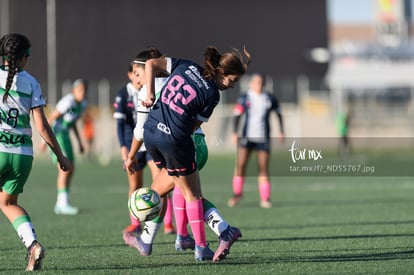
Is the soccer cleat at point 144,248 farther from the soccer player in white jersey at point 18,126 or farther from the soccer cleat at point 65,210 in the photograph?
the soccer cleat at point 65,210

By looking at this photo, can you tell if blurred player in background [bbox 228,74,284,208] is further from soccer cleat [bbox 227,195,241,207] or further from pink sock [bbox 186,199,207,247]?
pink sock [bbox 186,199,207,247]

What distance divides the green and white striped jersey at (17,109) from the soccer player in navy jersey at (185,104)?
1002 mm

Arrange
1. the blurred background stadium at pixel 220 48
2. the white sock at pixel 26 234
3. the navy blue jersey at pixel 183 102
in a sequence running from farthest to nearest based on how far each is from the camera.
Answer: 1. the blurred background stadium at pixel 220 48
2. the navy blue jersey at pixel 183 102
3. the white sock at pixel 26 234

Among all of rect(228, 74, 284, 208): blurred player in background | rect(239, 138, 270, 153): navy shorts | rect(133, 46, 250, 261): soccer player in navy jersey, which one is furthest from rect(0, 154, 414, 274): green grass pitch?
rect(239, 138, 270, 153): navy shorts

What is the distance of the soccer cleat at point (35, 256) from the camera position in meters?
7.01

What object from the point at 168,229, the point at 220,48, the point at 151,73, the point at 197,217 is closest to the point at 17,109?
the point at 151,73

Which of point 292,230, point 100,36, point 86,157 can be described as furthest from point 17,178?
point 100,36

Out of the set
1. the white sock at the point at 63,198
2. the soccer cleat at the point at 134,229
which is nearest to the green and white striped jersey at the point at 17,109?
the soccer cleat at the point at 134,229

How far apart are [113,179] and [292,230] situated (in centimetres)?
1265

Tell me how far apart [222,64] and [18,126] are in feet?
6.05

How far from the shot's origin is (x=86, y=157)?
33.1 m

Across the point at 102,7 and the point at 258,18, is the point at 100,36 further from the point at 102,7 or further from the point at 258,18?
the point at 258,18

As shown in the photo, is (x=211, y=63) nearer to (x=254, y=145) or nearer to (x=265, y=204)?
(x=265, y=204)

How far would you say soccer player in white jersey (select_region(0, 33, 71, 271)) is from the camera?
7035 millimetres
